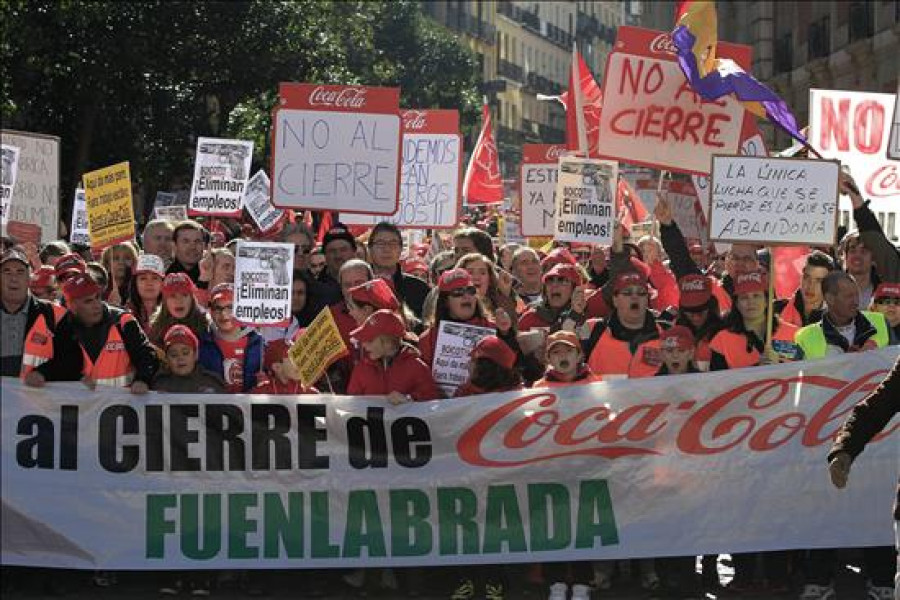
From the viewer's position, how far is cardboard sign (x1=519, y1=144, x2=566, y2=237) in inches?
634

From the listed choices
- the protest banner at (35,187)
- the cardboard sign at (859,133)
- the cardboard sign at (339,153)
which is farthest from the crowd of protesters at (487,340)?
the cardboard sign at (859,133)

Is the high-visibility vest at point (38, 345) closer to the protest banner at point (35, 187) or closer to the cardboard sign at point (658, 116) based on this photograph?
the protest banner at point (35, 187)

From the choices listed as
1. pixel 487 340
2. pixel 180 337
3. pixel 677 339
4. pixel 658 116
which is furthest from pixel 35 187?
pixel 677 339

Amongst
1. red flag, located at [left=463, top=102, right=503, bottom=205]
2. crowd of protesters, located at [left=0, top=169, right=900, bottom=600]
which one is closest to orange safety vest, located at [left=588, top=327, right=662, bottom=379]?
crowd of protesters, located at [left=0, top=169, right=900, bottom=600]

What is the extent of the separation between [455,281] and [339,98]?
124 inches

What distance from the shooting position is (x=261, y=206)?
52.3 ft

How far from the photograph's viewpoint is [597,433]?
32.4ft

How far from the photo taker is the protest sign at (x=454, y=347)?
32.5 feet

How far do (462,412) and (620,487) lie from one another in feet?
2.80

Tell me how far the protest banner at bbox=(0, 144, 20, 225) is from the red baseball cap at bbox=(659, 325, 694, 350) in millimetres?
4177

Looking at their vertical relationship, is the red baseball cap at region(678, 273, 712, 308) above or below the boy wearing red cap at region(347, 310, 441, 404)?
above

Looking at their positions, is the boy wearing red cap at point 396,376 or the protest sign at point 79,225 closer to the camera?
the boy wearing red cap at point 396,376

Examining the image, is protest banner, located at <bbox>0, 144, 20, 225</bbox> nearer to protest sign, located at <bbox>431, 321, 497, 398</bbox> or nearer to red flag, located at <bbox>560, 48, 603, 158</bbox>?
protest sign, located at <bbox>431, 321, 497, 398</bbox>

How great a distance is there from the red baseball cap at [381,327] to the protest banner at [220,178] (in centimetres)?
560
